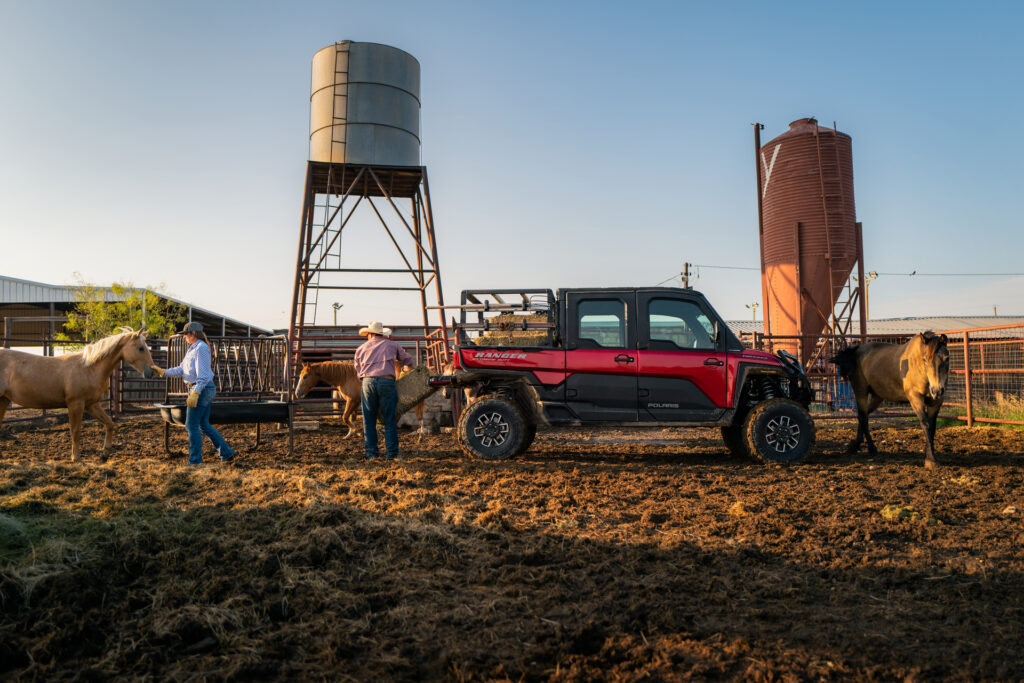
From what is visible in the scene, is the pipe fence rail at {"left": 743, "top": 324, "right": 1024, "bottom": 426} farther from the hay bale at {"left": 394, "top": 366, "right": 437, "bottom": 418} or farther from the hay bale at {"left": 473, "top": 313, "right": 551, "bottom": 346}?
the hay bale at {"left": 394, "top": 366, "right": 437, "bottom": 418}

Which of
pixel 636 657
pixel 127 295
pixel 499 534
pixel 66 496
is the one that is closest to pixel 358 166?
pixel 66 496

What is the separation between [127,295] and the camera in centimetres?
3744

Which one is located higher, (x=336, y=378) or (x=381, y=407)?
(x=336, y=378)

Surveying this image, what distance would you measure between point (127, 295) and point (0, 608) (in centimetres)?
3926

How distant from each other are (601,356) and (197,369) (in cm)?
502

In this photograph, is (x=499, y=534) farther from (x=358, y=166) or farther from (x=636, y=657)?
(x=358, y=166)

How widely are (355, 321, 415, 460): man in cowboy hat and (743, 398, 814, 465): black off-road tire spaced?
4.40 metres

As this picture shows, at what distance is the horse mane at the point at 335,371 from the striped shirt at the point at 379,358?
130 inches

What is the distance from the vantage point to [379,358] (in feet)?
28.0

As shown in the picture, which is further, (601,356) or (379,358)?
(379,358)

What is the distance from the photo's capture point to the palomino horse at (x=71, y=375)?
8.86 metres

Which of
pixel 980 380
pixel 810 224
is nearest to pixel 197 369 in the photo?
pixel 980 380

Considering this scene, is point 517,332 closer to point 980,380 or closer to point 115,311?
point 980,380

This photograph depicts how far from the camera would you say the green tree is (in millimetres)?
34812
